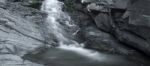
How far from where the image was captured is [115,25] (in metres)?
16.9

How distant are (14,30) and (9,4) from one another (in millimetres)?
4357

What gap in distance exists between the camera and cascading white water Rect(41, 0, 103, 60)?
1607 cm

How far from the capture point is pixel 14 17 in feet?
59.6

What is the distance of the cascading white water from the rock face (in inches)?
27.8

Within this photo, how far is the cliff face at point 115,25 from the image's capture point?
1432cm

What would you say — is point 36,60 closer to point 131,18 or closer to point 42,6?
point 131,18

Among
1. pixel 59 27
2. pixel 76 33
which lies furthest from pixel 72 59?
pixel 59 27

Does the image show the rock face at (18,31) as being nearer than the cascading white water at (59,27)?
Yes

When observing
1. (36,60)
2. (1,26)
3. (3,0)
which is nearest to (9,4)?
(3,0)

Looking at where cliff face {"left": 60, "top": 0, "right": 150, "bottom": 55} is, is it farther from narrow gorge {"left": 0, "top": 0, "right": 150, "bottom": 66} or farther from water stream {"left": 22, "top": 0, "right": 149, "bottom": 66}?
water stream {"left": 22, "top": 0, "right": 149, "bottom": 66}

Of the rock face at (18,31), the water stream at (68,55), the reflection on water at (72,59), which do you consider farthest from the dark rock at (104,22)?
the rock face at (18,31)

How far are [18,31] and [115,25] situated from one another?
6.11 m

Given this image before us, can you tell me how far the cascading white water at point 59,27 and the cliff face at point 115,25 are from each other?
2.60 ft

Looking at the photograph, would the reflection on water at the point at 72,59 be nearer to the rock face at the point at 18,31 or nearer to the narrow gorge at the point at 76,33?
the narrow gorge at the point at 76,33
